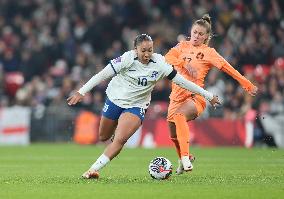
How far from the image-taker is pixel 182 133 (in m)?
13.5

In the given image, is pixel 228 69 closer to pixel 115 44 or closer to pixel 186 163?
Result: pixel 186 163

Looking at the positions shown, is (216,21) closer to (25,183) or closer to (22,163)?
(22,163)

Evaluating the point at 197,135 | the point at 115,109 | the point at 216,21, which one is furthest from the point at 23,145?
the point at 115,109

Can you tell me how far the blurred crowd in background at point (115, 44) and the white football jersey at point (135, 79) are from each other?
35.1 feet

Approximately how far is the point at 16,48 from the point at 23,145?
520cm

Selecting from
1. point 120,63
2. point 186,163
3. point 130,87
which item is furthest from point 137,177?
point 120,63

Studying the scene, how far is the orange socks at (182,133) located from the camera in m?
13.3

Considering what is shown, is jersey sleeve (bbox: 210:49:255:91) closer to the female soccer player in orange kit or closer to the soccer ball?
the female soccer player in orange kit

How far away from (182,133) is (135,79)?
54.4 inches

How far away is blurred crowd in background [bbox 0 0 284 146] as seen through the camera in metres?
25.0

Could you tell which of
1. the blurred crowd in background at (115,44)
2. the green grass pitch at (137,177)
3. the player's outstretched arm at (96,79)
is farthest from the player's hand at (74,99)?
the blurred crowd in background at (115,44)

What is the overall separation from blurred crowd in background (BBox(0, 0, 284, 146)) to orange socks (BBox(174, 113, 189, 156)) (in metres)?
9.62

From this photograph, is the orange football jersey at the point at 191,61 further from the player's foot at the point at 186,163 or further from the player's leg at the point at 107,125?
the player's leg at the point at 107,125

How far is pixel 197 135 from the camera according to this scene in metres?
24.4
